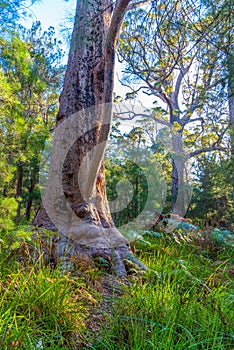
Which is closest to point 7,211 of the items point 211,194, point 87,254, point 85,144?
point 87,254

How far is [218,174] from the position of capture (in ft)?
40.4

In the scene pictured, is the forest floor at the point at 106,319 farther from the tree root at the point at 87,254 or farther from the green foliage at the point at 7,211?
the tree root at the point at 87,254

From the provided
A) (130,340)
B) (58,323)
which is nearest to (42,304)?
(58,323)

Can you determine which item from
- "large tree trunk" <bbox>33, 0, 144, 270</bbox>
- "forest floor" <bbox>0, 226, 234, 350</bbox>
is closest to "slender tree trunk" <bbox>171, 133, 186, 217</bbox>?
"large tree trunk" <bbox>33, 0, 144, 270</bbox>

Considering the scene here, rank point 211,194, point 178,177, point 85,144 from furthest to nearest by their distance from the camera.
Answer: point 211,194, point 178,177, point 85,144

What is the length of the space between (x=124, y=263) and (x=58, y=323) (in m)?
1.50

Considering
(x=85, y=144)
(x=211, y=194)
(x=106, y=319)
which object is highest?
(x=85, y=144)

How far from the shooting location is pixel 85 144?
3.72 meters

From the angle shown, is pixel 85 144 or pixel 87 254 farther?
pixel 85 144

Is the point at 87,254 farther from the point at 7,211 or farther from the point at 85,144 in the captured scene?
the point at 85,144

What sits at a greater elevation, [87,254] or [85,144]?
[85,144]

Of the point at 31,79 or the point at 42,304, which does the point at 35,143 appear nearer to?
the point at 31,79

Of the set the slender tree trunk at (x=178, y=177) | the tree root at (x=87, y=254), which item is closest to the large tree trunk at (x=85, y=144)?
the tree root at (x=87, y=254)

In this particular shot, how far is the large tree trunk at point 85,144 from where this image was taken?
126 inches
